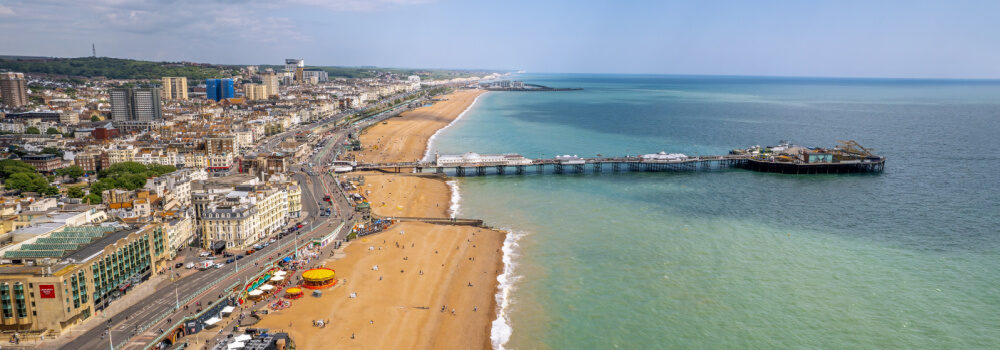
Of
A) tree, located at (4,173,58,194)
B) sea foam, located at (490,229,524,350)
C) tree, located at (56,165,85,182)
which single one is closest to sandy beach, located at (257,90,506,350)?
sea foam, located at (490,229,524,350)

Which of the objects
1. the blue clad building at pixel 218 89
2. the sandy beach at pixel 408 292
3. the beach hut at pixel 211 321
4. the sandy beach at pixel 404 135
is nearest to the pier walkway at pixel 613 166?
the sandy beach at pixel 404 135

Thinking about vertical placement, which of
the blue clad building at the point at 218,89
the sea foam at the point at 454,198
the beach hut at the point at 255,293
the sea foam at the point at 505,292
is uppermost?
the blue clad building at the point at 218,89

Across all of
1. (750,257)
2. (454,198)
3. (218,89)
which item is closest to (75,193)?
(454,198)

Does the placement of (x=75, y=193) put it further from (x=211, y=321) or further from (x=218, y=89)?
(x=218, y=89)

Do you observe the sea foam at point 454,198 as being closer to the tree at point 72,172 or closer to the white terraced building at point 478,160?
the white terraced building at point 478,160

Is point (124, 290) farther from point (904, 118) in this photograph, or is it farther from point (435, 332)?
point (904, 118)

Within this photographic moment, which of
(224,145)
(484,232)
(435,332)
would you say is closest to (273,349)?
(435,332)

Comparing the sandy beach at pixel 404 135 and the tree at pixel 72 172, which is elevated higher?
the sandy beach at pixel 404 135
